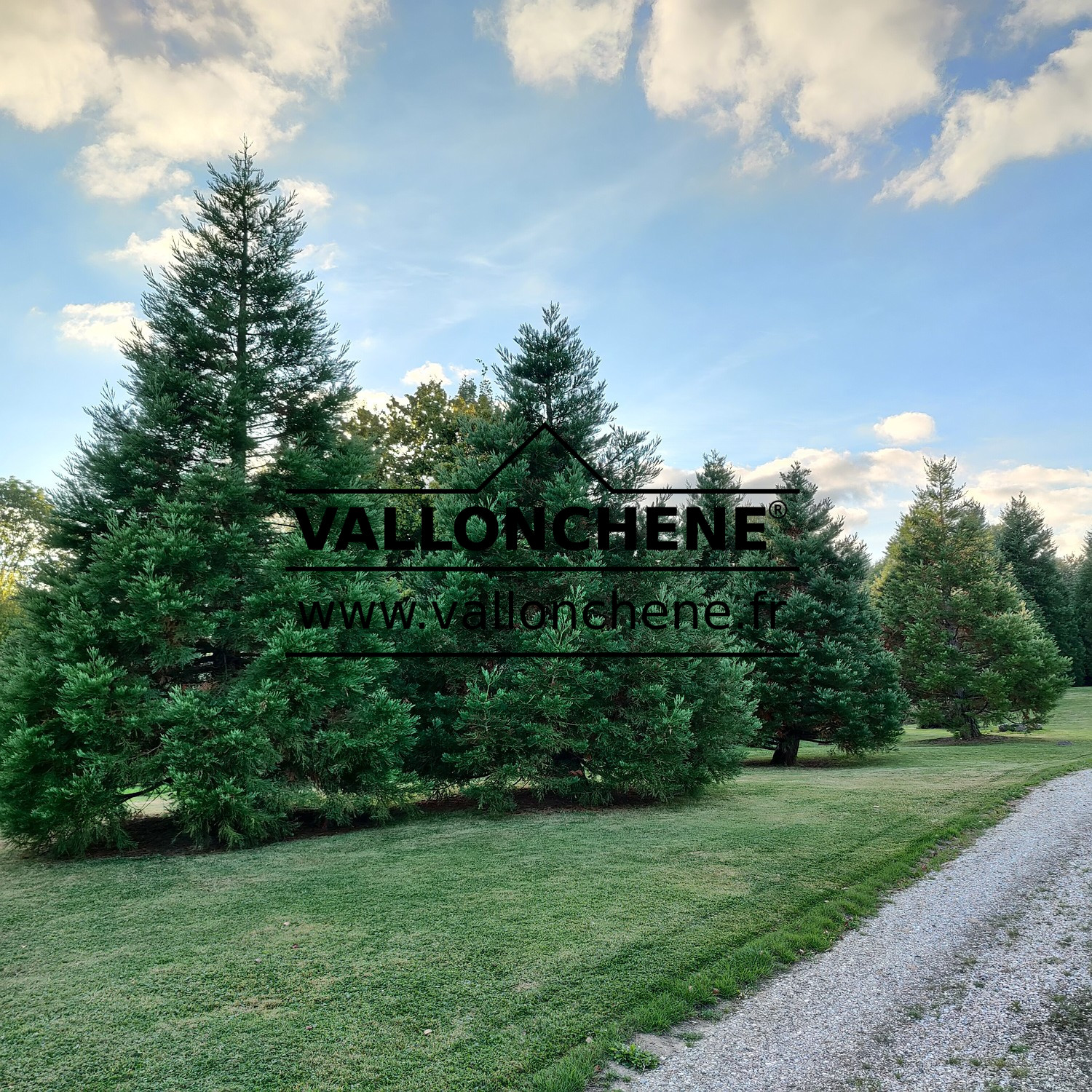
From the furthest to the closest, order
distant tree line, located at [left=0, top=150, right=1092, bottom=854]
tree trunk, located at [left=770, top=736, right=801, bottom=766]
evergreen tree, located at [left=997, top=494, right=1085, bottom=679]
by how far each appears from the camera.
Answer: evergreen tree, located at [left=997, top=494, right=1085, bottom=679] → tree trunk, located at [left=770, top=736, right=801, bottom=766] → distant tree line, located at [left=0, top=150, right=1092, bottom=854]

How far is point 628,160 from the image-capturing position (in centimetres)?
1279

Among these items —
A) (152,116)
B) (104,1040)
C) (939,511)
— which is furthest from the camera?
(939,511)

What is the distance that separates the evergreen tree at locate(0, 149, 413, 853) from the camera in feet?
29.4

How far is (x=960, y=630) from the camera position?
23469 millimetres

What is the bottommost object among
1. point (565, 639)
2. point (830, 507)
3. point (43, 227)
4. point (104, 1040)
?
point (104, 1040)

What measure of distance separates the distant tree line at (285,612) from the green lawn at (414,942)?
1.21 metres

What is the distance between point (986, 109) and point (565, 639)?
10.8 metres

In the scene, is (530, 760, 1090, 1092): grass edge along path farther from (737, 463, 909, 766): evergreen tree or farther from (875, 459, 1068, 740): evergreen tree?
(875, 459, 1068, 740): evergreen tree

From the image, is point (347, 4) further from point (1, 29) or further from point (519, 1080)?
point (519, 1080)

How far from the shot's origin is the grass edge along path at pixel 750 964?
366 centimetres

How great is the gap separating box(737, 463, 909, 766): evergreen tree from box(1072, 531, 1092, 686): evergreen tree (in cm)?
→ 3568

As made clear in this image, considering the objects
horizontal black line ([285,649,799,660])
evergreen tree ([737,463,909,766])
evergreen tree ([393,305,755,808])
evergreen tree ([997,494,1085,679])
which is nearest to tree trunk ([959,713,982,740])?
evergreen tree ([737,463,909,766])

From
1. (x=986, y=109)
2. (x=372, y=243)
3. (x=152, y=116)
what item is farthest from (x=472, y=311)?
(x=986, y=109)

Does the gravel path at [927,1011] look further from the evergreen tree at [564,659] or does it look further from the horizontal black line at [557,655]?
the horizontal black line at [557,655]
